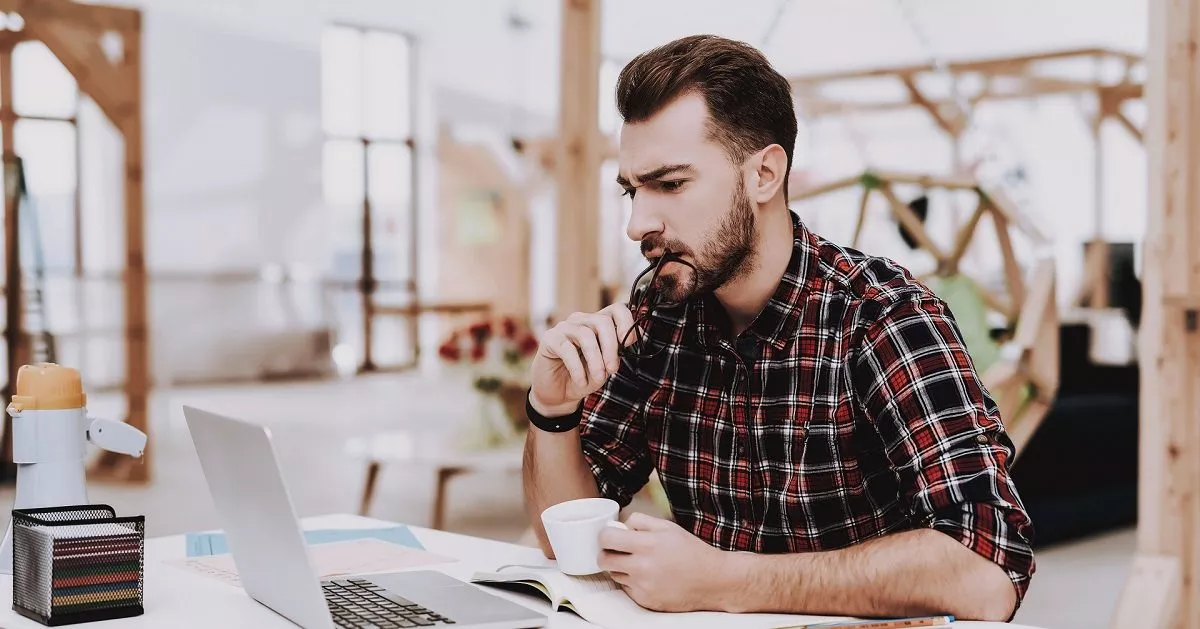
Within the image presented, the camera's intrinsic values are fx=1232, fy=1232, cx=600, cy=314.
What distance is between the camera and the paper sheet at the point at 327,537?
151cm

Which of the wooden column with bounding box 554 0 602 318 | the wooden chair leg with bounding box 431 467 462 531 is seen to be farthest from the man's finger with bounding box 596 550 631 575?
the wooden chair leg with bounding box 431 467 462 531

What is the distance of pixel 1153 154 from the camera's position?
10.4 feet

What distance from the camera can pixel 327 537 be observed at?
5.25ft

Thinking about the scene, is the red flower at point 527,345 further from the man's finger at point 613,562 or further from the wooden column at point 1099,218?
the man's finger at point 613,562

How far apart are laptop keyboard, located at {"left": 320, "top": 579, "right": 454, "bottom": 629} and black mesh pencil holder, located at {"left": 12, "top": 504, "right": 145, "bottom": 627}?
0.19 metres

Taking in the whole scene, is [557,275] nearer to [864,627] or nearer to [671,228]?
[671,228]

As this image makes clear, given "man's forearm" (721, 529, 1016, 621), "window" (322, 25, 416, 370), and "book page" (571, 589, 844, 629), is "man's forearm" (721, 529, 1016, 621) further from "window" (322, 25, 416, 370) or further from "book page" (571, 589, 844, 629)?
"window" (322, 25, 416, 370)

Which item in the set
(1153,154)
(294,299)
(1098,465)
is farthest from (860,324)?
(294,299)

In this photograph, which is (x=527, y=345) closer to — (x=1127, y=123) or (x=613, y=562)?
(x=1127, y=123)

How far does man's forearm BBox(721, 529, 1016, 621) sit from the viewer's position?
1216 mm

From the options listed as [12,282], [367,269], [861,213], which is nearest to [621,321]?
[861,213]

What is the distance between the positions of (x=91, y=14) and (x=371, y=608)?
5239mm

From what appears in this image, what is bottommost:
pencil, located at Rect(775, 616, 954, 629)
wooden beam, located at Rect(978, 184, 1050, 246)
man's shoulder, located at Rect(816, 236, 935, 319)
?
pencil, located at Rect(775, 616, 954, 629)

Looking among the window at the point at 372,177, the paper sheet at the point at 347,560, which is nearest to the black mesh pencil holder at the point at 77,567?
the paper sheet at the point at 347,560
